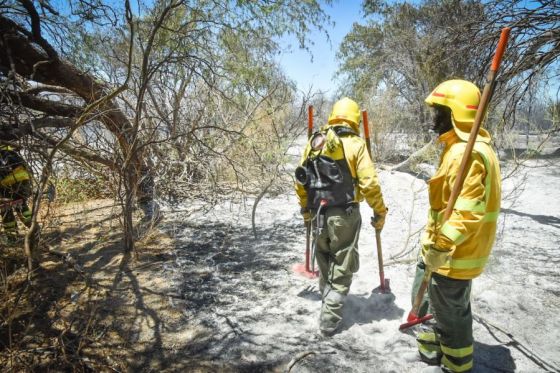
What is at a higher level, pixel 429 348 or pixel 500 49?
pixel 500 49

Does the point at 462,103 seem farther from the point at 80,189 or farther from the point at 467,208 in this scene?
the point at 80,189

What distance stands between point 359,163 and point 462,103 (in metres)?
0.95

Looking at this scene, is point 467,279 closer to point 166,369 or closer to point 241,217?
point 166,369

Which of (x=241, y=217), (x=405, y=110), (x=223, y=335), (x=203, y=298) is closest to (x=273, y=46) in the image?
(x=241, y=217)

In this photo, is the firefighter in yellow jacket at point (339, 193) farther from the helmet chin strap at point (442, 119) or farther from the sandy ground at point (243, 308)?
the helmet chin strap at point (442, 119)

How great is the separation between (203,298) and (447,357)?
2287 millimetres

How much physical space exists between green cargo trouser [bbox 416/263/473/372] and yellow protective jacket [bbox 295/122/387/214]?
0.81 meters

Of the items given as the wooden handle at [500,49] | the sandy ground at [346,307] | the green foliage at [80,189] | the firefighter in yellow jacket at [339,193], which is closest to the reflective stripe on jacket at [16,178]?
the green foliage at [80,189]

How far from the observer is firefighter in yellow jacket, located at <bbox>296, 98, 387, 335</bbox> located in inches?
106

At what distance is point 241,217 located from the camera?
6.05m

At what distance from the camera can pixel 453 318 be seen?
1.98 metres

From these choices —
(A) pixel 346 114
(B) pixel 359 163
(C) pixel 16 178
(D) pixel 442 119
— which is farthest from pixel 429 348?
(C) pixel 16 178

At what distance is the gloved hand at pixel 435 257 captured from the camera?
1.82 metres

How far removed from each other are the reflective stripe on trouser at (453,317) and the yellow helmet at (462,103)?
913 millimetres
